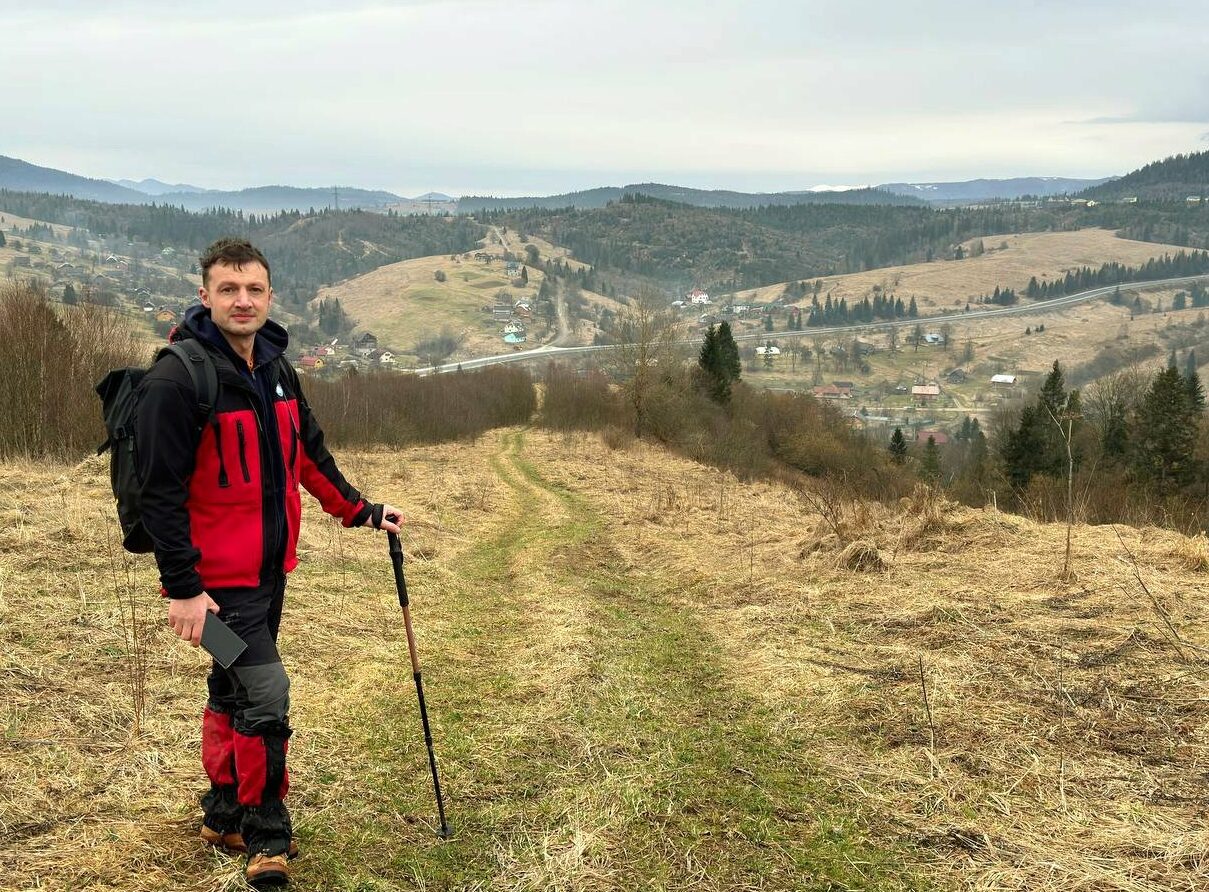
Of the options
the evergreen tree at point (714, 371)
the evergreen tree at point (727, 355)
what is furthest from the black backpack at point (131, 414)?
the evergreen tree at point (727, 355)

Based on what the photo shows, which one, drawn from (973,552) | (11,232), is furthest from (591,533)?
(11,232)

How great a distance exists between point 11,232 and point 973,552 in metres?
244

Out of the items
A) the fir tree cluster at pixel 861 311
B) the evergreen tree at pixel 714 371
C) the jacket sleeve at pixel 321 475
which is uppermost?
the fir tree cluster at pixel 861 311

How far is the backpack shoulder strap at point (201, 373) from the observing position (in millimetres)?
2975

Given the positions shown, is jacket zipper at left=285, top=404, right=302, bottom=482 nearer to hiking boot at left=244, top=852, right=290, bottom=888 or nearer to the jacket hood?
the jacket hood

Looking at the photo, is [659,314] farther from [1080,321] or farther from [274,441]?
[1080,321]

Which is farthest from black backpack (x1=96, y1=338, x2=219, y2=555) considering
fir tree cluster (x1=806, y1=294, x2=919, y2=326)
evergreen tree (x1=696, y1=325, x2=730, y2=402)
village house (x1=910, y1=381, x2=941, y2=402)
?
fir tree cluster (x1=806, y1=294, x2=919, y2=326)

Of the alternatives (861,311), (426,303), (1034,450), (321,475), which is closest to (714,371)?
(1034,450)

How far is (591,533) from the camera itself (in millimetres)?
13648

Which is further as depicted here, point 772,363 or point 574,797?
point 772,363

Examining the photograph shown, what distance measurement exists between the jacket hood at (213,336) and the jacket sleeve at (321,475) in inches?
9.0

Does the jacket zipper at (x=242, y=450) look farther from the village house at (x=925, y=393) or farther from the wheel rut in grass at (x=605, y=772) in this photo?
the village house at (x=925, y=393)

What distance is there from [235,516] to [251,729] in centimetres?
87

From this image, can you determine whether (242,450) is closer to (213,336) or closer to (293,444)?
(293,444)
